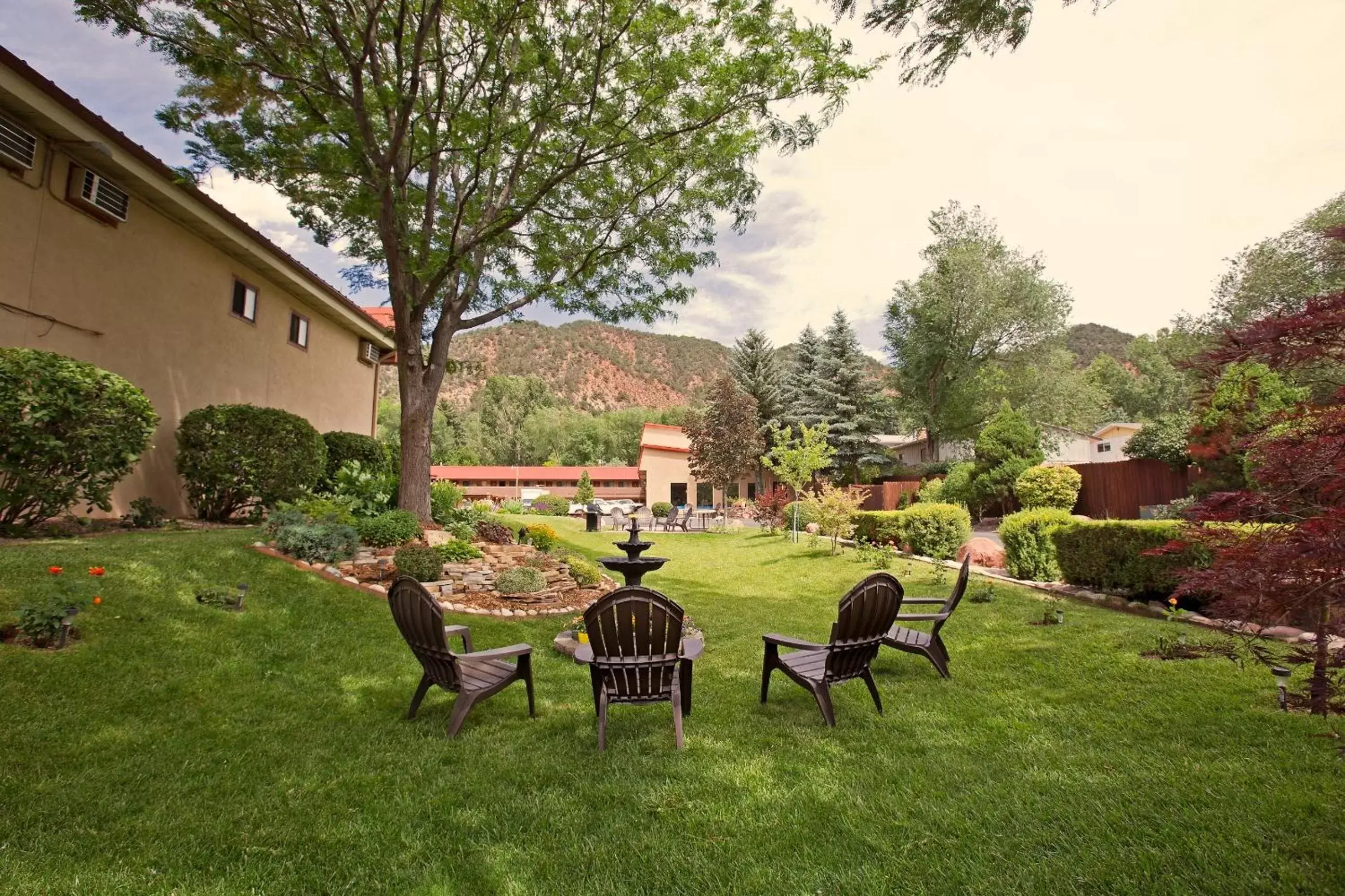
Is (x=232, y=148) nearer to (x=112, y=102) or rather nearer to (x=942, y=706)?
(x=112, y=102)

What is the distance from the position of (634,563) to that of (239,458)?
21.8 feet

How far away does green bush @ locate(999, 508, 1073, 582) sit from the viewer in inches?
329

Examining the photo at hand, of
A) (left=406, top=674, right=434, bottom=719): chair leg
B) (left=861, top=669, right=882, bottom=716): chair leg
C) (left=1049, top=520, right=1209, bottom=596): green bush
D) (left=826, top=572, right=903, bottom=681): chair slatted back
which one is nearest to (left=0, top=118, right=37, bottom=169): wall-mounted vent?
(left=406, top=674, right=434, bottom=719): chair leg

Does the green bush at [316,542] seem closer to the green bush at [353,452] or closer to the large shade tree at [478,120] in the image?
the large shade tree at [478,120]

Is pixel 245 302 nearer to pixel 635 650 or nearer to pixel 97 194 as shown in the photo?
pixel 97 194

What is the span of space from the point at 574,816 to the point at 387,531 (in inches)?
242

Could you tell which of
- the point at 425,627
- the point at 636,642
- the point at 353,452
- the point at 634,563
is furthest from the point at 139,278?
the point at 636,642

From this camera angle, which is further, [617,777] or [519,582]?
[519,582]

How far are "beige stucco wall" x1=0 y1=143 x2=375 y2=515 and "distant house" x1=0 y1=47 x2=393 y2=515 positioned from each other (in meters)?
0.02

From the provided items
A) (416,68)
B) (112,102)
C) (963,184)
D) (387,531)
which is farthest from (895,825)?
(963,184)

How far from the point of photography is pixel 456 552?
7.80 m

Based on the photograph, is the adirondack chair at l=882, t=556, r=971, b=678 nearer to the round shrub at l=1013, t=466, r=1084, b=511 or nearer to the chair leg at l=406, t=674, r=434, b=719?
the chair leg at l=406, t=674, r=434, b=719

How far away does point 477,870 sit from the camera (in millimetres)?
2281

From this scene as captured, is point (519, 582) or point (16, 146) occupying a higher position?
point (16, 146)
